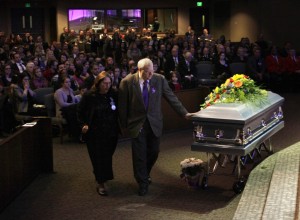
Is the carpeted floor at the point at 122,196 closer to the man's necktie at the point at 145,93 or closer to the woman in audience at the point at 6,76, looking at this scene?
the man's necktie at the point at 145,93

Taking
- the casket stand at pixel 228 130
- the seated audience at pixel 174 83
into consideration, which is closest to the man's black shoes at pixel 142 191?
the casket stand at pixel 228 130

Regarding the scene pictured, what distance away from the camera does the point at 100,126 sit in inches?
296

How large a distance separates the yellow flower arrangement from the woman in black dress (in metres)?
1.43

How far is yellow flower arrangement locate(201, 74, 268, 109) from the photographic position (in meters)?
7.88

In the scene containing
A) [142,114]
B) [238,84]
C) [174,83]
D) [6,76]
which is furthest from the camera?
[6,76]

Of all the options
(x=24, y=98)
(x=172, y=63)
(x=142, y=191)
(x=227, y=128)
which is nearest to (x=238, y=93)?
(x=227, y=128)

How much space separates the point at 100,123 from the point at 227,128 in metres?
1.56

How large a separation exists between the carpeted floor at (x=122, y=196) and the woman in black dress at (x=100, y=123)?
385 millimetres

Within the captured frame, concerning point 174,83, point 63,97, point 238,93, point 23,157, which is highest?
point 238,93

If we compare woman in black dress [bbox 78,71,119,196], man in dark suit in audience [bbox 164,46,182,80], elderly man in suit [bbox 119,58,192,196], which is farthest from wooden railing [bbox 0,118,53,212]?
man in dark suit in audience [bbox 164,46,182,80]

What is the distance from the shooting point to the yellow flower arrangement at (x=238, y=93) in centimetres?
788

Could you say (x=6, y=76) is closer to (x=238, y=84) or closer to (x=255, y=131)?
(x=238, y=84)

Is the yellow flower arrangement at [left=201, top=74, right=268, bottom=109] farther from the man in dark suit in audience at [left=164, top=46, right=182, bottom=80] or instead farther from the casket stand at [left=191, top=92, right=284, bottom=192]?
the man in dark suit in audience at [left=164, top=46, right=182, bottom=80]

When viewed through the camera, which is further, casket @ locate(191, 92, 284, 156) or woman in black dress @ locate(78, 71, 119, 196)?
woman in black dress @ locate(78, 71, 119, 196)
